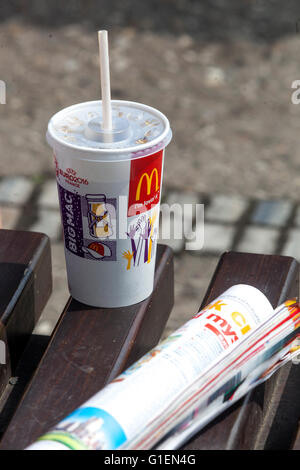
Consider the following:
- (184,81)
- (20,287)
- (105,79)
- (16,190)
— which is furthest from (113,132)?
(184,81)

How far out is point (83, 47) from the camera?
14.0 feet

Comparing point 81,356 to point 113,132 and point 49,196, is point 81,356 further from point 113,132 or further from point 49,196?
point 49,196

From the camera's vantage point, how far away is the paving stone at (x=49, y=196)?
3.10m

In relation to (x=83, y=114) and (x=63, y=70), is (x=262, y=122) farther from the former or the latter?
(x=83, y=114)

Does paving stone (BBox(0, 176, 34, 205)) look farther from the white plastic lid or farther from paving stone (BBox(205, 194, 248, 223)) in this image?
the white plastic lid

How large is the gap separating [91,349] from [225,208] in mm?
1827

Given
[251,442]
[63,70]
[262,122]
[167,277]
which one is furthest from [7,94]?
[251,442]

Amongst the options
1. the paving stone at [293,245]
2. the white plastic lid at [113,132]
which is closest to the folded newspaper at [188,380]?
the white plastic lid at [113,132]

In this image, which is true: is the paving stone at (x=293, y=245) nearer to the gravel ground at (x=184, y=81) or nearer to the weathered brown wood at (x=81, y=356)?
the gravel ground at (x=184, y=81)

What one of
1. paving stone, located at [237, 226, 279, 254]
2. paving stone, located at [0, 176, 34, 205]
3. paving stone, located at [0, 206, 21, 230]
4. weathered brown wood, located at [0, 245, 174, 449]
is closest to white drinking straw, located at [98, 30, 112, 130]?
weathered brown wood, located at [0, 245, 174, 449]

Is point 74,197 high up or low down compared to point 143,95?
up

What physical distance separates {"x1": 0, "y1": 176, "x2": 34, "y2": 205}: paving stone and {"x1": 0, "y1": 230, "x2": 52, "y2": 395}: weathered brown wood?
1518mm

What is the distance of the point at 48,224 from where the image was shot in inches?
118

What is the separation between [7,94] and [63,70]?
36 centimetres
